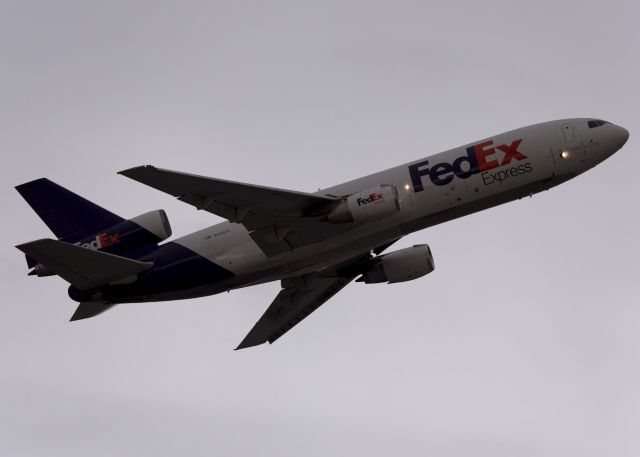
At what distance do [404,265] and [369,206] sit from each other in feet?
28.9

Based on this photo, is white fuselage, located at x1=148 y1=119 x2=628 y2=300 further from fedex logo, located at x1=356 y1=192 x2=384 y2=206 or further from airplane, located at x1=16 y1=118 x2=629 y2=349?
fedex logo, located at x1=356 y1=192 x2=384 y2=206

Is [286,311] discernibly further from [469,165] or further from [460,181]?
[469,165]

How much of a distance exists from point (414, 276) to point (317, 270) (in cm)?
565

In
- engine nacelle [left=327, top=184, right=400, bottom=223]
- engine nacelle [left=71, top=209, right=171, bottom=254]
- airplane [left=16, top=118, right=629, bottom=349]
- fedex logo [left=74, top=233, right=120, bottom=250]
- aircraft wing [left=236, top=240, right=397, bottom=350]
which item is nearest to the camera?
engine nacelle [left=327, top=184, right=400, bottom=223]

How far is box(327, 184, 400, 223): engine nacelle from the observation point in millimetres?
48531

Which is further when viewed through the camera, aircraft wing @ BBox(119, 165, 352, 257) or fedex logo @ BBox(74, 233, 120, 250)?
fedex logo @ BBox(74, 233, 120, 250)

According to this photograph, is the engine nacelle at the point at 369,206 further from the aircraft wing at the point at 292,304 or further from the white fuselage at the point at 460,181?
the aircraft wing at the point at 292,304

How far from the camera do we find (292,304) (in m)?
60.3

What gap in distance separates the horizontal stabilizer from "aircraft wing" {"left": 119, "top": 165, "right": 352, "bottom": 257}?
5812 millimetres

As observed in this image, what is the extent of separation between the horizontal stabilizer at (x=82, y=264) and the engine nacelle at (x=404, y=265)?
12878 mm

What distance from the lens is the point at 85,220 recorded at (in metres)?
53.8

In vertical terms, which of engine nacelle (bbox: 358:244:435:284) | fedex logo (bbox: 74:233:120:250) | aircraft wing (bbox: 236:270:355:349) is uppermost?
fedex logo (bbox: 74:233:120:250)

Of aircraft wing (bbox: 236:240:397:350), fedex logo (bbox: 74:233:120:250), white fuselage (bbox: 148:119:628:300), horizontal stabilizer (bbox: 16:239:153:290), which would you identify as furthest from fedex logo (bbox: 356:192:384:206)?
fedex logo (bbox: 74:233:120:250)

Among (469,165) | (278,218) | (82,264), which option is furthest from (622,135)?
(82,264)
